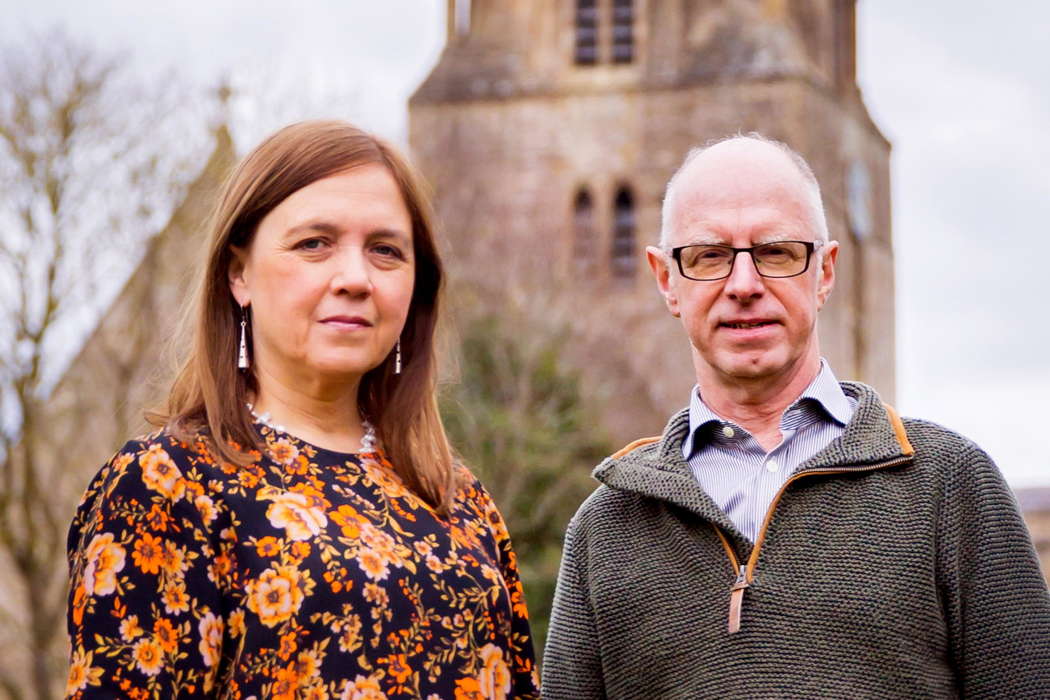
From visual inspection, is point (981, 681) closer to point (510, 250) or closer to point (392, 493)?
point (392, 493)

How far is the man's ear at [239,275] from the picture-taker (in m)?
3.72

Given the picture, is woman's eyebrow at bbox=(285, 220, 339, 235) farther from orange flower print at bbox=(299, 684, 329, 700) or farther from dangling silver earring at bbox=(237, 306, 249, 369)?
orange flower print at bbox=(299, 684, 329, 700)

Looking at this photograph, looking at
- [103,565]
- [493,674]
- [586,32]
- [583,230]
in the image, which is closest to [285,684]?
[103,565]

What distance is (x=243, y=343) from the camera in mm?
3727

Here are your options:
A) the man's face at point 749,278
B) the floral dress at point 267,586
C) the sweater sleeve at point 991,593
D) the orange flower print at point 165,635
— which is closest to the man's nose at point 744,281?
the man's face at point 749,278

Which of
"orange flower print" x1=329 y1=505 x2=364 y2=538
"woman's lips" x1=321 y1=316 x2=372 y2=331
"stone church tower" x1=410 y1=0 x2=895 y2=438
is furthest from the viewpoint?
"stone church tower" x1=410 y1=0 x2=895 y2=438

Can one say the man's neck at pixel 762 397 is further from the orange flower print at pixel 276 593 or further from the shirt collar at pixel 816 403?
the orange flower print at pixel 276 593

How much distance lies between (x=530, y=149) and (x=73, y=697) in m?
30.5

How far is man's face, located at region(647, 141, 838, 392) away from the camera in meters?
3.67

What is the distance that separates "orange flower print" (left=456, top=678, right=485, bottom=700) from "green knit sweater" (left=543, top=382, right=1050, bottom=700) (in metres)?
0.28

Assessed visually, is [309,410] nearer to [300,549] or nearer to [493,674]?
[300,549]

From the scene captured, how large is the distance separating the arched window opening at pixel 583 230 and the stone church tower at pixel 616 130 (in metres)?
0.02

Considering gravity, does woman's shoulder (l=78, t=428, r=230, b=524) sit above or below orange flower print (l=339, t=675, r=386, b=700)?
above

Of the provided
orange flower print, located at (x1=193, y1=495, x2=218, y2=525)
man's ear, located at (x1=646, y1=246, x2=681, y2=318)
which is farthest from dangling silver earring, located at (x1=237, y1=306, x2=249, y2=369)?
man's ear, located at (x1=646, y1=246, x2=681, y2=318)
